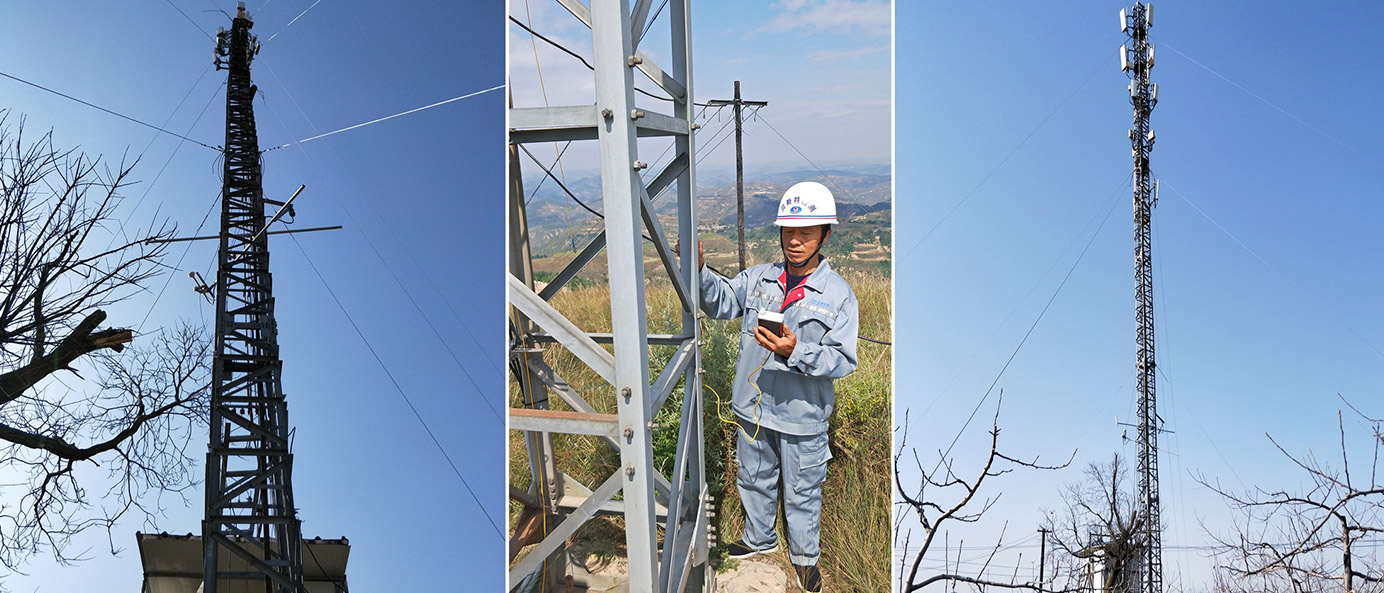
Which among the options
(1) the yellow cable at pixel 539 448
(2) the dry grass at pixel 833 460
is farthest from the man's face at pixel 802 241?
(2) the dry grass at pixel 833 460

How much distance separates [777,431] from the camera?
4.29 metres

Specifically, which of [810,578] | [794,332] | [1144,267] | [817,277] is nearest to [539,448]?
[794,332]

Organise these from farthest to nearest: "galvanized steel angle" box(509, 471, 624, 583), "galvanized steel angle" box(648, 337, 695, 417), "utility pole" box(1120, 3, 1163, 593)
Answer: "utility pole" box(1120, 3, 1163, 593)
"galvanized steel angle" box(648, 337, 695, 417)
"galvanized steel angle" box(509, 471, 624, 583)

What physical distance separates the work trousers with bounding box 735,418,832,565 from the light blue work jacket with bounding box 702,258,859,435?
0.12 meters

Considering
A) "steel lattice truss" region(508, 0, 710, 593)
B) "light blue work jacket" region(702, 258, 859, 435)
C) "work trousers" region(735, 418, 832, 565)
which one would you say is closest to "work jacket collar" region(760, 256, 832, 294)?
"light blue work jacket" region(702, 258, 859, 435)

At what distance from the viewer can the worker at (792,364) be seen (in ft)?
12.8

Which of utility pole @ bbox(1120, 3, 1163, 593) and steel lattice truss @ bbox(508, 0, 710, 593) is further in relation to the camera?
utility pole @ bbox(1120, 3, 1163, 593)

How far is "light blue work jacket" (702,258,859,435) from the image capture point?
155 inches

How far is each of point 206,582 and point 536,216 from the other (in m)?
4.49

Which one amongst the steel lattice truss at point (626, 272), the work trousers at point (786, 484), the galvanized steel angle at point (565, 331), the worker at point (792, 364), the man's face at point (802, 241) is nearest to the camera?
the steel lattice truss at point (626, 272)

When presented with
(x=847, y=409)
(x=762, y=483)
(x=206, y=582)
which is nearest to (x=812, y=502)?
(x=762, y=483)

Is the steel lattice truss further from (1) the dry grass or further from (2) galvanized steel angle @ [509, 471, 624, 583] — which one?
(1) the dry grass

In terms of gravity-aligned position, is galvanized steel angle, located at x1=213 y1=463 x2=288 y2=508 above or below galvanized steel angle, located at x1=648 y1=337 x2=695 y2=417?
below

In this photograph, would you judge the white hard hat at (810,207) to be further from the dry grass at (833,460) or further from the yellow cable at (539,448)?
the dry grass at (833,460)
